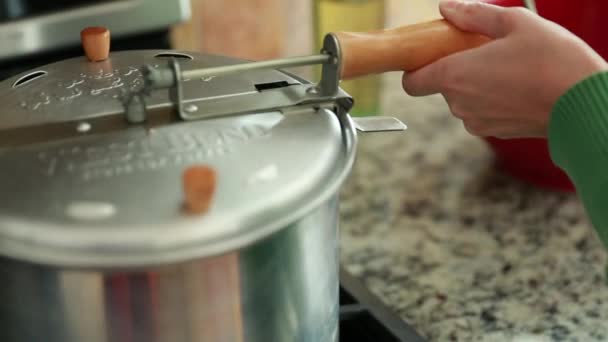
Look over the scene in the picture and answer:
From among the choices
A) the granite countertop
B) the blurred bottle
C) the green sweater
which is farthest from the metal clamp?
the blurred bottle

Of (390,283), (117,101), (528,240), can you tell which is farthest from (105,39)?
(528,240)

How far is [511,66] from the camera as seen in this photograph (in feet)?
1.72

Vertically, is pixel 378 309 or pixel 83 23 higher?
pixel 83 23

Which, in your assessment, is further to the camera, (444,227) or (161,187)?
(444,227)

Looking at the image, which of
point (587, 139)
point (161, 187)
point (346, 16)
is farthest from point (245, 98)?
point (346, 16)

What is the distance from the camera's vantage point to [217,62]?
55 centimetres

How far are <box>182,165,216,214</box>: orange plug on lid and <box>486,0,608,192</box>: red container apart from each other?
0.35 m

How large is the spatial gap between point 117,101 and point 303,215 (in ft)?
0.51

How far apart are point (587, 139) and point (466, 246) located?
0.88 feet

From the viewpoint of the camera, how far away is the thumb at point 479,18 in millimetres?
533

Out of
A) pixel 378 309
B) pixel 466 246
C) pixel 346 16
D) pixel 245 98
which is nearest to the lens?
pixel 245 98

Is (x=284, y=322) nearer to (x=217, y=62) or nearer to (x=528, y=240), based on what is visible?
(x=217, y=62)

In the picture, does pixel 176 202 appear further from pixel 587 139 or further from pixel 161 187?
pixel 587 139

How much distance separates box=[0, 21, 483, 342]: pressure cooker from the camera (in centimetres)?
39
